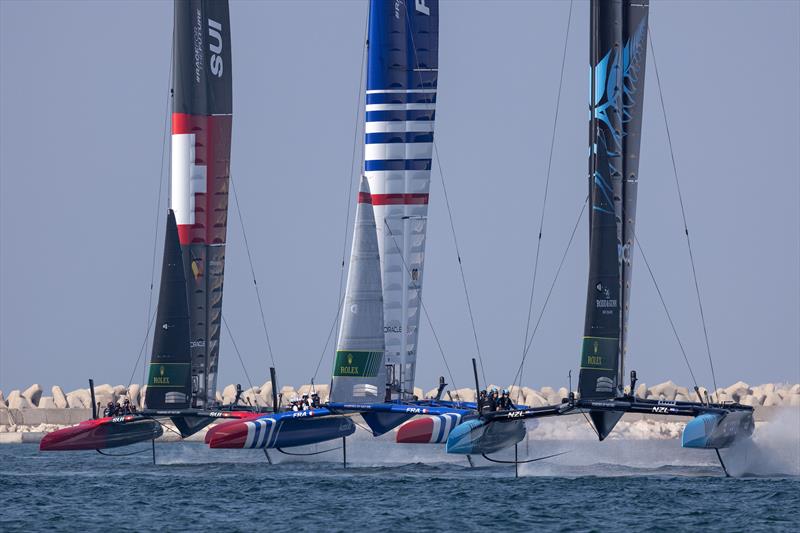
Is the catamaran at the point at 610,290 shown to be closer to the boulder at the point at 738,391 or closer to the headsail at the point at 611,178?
the headsail at the point at 611,178

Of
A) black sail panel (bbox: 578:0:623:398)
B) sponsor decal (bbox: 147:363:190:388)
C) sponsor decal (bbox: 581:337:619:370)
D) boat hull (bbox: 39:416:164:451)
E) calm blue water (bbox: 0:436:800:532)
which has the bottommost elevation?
calm blue water (bbox: 0:436:800:532)

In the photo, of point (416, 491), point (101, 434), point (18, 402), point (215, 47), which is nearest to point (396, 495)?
point (416, 491)

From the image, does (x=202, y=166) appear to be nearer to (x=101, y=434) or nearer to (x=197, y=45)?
(x=197, y=45)

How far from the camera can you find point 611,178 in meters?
37.4

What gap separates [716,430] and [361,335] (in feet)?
27.1

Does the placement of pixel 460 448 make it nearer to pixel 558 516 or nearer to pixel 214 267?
pixel 558 516

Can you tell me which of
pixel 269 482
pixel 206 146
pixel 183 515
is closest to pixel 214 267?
pixel 206 146

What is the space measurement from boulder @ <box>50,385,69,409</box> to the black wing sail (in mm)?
33654

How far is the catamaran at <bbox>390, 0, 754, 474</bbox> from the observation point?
3416 centimetres

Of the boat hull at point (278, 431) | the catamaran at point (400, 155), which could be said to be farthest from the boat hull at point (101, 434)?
the catamaran at point (400, 155)

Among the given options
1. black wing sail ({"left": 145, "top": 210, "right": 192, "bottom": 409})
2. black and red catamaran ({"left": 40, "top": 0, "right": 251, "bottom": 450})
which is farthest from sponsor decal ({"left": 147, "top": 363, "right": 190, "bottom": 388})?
black and red catamaran ({"left": 40, "top": 0, "right": 251, "bottom": 450})

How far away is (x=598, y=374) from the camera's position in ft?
116

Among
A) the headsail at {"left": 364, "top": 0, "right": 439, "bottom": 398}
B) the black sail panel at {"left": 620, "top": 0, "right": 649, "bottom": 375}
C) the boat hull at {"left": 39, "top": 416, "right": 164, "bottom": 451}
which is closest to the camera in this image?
the black sail panel at {"left": 620, "top": 0, "right": 649, "bottom": 375}

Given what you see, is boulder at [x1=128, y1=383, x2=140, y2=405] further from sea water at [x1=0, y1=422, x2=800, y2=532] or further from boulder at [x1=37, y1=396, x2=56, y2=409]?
sea water at [x1=0, y1=422, x2=800, y2=532]
